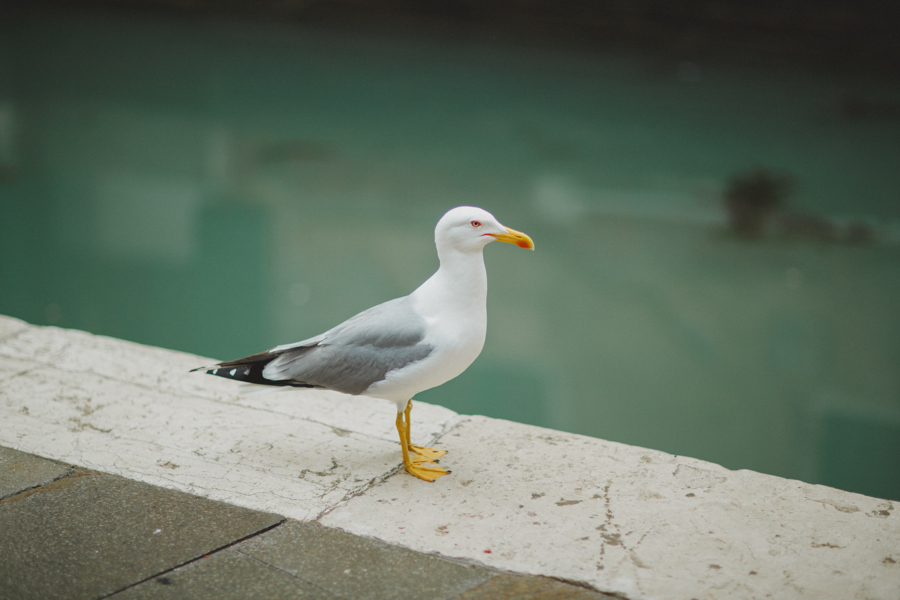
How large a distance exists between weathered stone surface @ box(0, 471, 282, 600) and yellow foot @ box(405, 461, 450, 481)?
412 millimetres

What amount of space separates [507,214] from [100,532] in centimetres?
620

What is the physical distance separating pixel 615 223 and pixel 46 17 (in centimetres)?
1089

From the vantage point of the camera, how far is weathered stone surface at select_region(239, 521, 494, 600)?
5.09 feet

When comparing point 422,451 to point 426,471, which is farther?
point 422,451

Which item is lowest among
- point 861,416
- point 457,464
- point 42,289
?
point 861,416

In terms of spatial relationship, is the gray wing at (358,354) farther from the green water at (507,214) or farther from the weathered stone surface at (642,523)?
the green water at (507,214)

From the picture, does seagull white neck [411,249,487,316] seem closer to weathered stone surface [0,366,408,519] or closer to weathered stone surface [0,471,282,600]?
weathered stone surface [0,366,408,519]

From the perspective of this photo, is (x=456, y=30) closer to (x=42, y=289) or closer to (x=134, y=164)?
(x=134, y=164)

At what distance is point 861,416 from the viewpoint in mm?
5113

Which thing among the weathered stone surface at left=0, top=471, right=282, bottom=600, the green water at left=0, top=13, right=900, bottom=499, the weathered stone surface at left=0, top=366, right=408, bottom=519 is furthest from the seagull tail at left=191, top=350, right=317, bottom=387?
the green water at left=0, top=13, right=900, bottom=499

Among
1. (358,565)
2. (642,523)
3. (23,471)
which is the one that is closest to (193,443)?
(23,471)

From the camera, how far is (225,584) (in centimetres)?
155

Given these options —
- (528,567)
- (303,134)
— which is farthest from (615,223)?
(528,567)

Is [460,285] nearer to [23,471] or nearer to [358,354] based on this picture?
[358,354]
